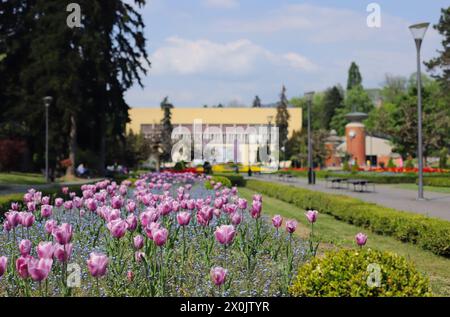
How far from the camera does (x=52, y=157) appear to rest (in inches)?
1538

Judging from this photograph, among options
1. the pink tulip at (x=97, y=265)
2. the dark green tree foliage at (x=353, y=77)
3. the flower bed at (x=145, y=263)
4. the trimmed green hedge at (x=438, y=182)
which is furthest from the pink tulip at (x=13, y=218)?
the dark green tree foliage at (x=353, y=77)

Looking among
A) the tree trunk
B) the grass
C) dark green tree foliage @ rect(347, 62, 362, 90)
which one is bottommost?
the grass

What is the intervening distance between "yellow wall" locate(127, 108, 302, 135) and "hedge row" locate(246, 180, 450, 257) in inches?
3453

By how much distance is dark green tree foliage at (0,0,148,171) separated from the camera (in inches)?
1318

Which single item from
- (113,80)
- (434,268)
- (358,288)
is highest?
(113,80)

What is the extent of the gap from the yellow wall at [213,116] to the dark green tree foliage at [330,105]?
6207mm

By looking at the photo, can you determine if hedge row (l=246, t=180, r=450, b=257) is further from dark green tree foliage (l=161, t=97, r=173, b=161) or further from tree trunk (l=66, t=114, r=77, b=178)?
dark green tree foliage (l=161, t=97, r=173, b=161)

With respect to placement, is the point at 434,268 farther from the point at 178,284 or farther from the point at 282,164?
the point at 282,164

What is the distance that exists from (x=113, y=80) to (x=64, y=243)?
32421 millimetres

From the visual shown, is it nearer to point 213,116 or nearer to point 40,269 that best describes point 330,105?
point 213,116

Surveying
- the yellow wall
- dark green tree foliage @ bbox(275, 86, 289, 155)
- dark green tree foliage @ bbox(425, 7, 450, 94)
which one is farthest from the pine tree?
dark green tree foliage @ bbox(425, 7, 450, 94)

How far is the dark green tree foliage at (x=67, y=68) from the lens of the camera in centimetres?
3347

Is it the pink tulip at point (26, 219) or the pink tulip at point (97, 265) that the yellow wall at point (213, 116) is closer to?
the pink tulip at point (26, 219)
